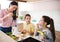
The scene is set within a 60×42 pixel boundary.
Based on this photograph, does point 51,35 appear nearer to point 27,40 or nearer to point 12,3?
point 27,40

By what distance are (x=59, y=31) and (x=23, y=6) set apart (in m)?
0.36

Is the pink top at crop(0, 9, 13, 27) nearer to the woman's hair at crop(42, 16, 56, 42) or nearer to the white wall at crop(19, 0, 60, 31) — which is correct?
the white wall at crop(19, 0, 60, 31)

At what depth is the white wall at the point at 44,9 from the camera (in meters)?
1.06

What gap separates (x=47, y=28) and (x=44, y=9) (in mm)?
156

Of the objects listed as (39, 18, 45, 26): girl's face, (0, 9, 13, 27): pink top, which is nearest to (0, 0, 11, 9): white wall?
(0, 9, 13, 27): pink top

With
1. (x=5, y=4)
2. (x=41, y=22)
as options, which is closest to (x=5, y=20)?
(x=5, y=4)

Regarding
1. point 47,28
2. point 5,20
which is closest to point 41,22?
point 47,28

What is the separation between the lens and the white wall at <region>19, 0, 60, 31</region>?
3.47 ft

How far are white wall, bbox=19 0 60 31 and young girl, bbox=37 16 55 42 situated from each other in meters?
0.03

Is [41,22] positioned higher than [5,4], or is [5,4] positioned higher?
[5,4]

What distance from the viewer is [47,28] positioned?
1.08 m

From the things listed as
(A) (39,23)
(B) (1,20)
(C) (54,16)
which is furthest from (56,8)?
(B) (1,20)

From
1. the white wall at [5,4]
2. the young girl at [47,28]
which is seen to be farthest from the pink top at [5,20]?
the young girl at [47,28]

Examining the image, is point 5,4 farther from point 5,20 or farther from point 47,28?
point 47,28
